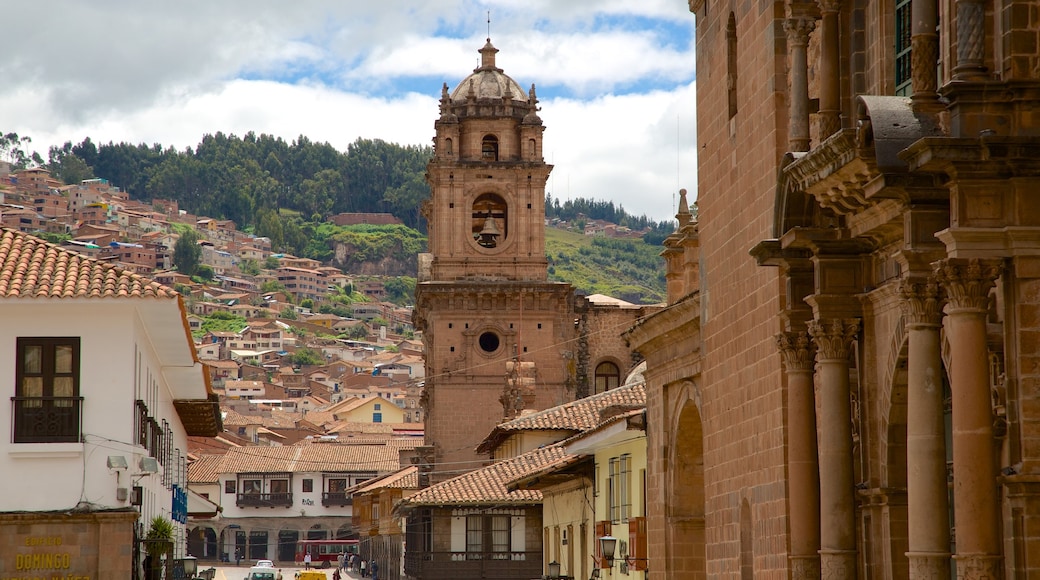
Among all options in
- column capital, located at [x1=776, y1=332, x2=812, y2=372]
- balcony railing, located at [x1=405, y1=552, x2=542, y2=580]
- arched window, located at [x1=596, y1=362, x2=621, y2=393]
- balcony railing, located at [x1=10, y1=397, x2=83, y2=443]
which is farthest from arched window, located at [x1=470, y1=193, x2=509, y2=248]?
column capital, located at [x1=776, y1=332, x2=812, y2=372]

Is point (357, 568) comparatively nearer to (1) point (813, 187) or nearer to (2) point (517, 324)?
(2) point (517, 324)

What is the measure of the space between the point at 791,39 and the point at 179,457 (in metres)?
27.6

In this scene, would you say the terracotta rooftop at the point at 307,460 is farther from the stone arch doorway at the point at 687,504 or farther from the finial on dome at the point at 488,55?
the stone arch doorway at the point at 687,504

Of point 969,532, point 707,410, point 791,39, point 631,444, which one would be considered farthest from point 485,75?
point 969,532

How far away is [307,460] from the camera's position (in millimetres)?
114000

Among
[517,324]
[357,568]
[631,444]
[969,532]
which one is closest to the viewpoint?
[969,532]

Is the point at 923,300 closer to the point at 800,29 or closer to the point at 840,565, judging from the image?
the point at 840,565

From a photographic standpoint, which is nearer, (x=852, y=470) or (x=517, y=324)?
(x=852, y=470)

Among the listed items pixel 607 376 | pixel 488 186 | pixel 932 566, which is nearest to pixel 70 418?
pixel 932 566

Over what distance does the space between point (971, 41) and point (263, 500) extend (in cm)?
10165

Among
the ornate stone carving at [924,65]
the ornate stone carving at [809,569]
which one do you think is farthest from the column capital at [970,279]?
the ornate stone carving at [809,569]

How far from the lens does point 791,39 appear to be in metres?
18.3

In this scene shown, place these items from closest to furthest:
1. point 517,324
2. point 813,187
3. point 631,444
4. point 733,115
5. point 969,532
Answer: point 969,532
point 813,187
point 733,115
point 631,444
point 517,324

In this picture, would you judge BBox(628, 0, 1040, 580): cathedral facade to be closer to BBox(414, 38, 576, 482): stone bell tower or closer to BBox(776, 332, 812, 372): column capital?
BBox(776, 332, 812, 372): column capital
